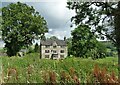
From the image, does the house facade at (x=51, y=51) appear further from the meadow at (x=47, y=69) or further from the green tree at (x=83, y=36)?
the meadow at (x=47, y=69)

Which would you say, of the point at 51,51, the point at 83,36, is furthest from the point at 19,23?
the point at 51,51

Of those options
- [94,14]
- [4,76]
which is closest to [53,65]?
[4,76]

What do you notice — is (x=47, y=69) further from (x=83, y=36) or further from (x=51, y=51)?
(x=83, y=36)

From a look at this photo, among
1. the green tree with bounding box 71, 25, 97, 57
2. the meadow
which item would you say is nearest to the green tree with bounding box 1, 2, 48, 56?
the green tree with bounding box 71, 25, 97, 57

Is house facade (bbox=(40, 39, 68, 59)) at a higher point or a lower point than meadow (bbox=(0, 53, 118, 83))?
lower

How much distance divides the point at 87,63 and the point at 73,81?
5.12 ft

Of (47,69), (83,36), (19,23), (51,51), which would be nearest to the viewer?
(47,69)

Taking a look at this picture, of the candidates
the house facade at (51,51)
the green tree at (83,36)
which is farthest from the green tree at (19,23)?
the green tree at (83,36)

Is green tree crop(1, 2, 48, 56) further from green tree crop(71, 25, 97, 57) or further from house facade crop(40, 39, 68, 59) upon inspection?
green tree crop(71, 25, 97, 57)

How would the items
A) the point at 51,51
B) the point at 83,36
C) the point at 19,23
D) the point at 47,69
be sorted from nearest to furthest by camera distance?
1. the point at 47,69
2. the point at 51,51
3. the point at 83,36
4. the point at 19,23

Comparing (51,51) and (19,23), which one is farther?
(19,23)

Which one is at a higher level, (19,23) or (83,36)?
(19,23)

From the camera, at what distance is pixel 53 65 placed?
225 inches

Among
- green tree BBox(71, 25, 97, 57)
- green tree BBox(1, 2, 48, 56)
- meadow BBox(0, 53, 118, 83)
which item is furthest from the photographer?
green tree BBox(71, 25, 97, 57)
